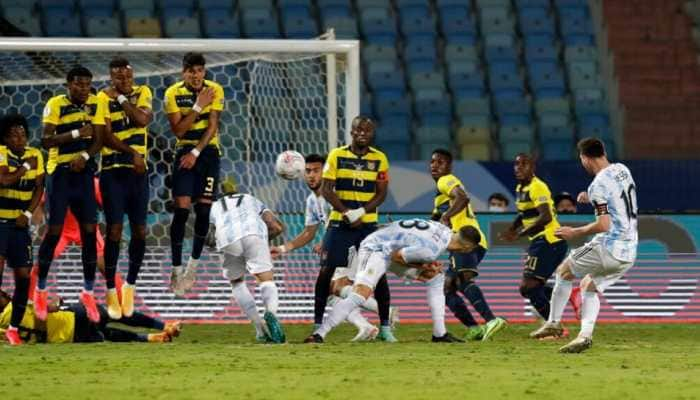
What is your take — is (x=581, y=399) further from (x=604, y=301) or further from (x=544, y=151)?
(x=544, y=151)

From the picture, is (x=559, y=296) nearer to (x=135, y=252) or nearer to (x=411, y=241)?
(x=411, y=241)

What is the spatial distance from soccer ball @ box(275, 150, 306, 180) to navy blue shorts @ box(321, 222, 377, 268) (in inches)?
53.0

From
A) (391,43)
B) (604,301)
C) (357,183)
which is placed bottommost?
(604,301)

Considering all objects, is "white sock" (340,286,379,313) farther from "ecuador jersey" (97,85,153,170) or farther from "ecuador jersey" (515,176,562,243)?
"ecuador jersey" (97,85,153,170)

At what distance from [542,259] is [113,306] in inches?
A: 169

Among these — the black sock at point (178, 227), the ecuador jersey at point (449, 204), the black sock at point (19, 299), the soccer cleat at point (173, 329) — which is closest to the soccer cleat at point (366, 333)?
the ecuador jersey at point (449, 204)

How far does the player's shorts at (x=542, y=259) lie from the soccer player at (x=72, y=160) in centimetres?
436

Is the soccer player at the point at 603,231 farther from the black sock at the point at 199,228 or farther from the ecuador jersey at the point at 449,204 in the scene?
the black sock at the point at 199,228

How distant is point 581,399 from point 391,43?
51.1ft

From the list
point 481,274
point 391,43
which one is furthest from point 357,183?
point 391,43

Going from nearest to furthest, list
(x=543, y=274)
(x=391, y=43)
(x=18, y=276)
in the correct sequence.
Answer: (x=18, y=276) → (x=543, y=274) → (x=391, y=43)

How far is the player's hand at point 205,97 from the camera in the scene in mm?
13906

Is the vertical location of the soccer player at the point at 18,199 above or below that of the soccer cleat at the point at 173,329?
above

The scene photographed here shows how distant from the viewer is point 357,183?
1412cm
